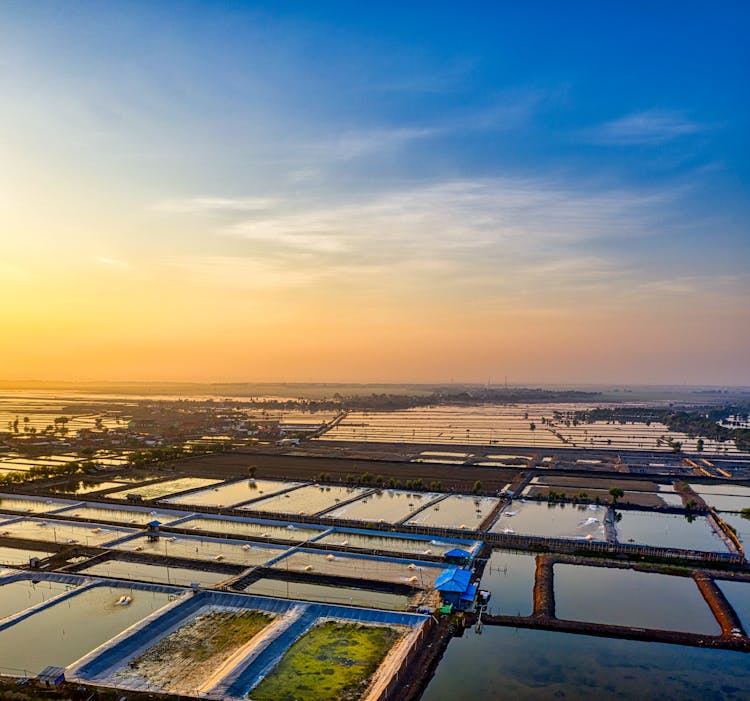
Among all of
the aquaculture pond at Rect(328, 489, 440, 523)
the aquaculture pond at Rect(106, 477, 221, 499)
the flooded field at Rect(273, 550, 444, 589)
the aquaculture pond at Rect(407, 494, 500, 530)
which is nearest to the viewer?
the flooded field at Rect(273, 550, 444, 589)

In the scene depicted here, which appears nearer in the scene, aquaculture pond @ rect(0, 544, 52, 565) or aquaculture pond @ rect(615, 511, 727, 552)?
aquaculture pond @ rect(0, 544, 52, 565)

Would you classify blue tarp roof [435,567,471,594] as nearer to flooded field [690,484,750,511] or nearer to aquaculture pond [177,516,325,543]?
aquaculture pond [177,516,325,543]

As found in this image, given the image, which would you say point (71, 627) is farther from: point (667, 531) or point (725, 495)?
point (725, 495)

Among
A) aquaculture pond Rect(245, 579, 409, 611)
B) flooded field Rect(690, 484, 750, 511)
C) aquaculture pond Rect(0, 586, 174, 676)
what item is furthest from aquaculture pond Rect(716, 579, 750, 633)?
aquaculture pond Rect(0, 586, 174, 676)

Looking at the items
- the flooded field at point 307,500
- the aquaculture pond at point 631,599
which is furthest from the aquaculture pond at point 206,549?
the aquaculture pond at point 631,599

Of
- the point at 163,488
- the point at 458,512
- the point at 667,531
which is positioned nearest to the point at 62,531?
the point at 163,488

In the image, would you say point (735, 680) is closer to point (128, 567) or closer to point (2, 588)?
point (128, 567)

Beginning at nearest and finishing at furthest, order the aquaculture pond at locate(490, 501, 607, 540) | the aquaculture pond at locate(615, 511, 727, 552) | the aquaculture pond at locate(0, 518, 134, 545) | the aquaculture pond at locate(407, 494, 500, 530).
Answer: the aquaculture pond at locate(0, 518, 134, 545)
the aquaculture pond at locate(615, 511, 727, 552)
the aquaculture pond at locate(490, 501, 607, 540)
the aquaculture pond at locate(407, 494, 500, 530)
